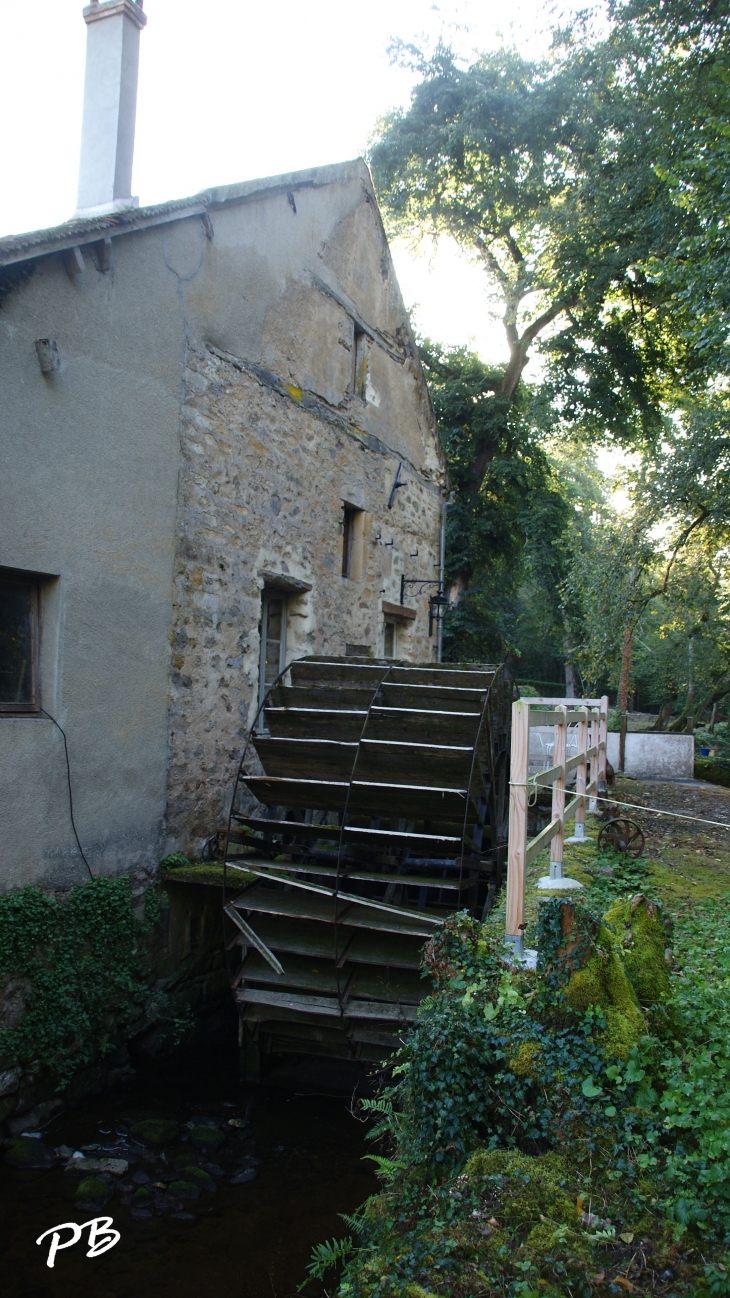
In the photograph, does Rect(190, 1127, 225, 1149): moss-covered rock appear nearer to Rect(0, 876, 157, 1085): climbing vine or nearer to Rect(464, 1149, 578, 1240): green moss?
Rect(0, 876, 157, 1085): climbing vine

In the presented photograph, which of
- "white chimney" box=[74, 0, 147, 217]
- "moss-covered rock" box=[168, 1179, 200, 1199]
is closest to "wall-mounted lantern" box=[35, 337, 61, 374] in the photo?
"white chimney" box=[74, 0, 147, 217]

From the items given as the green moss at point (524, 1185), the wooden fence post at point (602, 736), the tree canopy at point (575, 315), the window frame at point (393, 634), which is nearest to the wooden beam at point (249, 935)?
the green moss at point (524, 1185)

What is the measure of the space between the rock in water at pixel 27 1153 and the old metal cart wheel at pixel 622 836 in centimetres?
419

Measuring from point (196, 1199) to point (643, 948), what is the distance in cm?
289

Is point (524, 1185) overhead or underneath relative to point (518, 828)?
underneath

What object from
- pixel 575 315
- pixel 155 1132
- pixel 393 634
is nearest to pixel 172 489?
pixel 155 1132

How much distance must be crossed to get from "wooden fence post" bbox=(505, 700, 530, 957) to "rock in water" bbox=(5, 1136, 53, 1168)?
2.93m

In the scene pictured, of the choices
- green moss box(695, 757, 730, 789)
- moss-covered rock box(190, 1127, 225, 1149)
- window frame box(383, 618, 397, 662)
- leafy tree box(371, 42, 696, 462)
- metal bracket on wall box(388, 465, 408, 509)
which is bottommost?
moss-covered rock box(190, 1127, 225, 1149)

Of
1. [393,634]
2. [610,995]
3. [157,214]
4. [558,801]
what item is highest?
[157,214]

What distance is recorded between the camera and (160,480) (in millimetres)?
5723

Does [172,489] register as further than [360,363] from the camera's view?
No

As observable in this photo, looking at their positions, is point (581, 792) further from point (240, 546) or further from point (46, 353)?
point (46, 353)

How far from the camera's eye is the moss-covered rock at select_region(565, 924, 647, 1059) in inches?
108

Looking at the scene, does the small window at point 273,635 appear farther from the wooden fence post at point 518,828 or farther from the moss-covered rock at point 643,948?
the moss-covered rock at point 643,948
